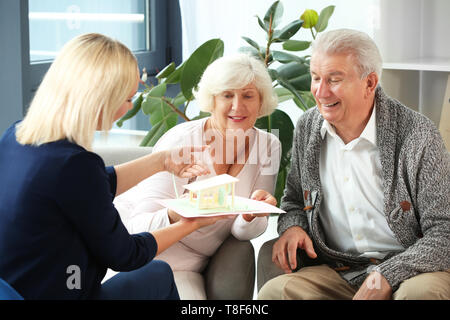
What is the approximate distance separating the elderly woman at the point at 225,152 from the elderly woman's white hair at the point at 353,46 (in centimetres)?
33

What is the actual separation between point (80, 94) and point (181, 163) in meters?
0.58

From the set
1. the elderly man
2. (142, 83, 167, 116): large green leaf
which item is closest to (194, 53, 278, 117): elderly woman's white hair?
the elderly man

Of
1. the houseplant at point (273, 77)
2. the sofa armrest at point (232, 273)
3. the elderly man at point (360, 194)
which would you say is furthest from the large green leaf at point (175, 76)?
the sofa armrest at point (232, 273)

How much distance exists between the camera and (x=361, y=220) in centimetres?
189

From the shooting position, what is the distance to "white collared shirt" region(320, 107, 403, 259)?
6.15ft

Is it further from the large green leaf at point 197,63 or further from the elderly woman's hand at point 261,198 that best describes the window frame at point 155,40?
the elderly woman's hand at point 261,198

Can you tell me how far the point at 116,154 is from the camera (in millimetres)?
2281

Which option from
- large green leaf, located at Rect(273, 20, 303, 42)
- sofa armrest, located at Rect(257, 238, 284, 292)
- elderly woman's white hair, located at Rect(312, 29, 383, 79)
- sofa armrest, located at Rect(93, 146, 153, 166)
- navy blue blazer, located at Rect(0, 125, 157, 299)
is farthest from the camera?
large green leaf, located at Rect(273, 20, 303, 42)

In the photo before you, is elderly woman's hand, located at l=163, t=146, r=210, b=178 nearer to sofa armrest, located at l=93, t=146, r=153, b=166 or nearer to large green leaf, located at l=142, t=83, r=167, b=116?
sofa armrest, located at l=93, t=146, r=153, b=166

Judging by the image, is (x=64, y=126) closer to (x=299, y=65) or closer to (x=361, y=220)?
(x=361, y=220)

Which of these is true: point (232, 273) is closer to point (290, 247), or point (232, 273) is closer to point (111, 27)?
point (290, 247)

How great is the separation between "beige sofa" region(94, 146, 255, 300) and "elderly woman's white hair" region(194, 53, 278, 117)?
1.61 ft

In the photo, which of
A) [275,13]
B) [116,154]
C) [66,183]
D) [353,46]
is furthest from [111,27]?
[66,183]

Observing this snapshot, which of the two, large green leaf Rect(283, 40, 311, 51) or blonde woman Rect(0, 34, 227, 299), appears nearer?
blonde woman Rect(0, 34, 227, 299)
